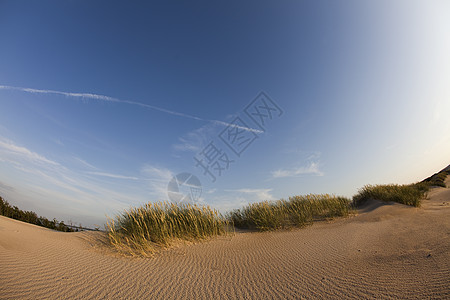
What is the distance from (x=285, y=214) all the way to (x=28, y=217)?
11837 mm

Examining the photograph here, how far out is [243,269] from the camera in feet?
10.8

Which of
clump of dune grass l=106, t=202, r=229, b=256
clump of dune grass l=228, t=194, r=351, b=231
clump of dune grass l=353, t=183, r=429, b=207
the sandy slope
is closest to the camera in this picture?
the sandy slope

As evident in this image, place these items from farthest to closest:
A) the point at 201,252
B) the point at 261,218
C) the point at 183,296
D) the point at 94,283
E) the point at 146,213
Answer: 1. the point at 261,218
2. the point at 146,213
3. the point at 201,252
4. the point at 94,283
5. the point at 183,296

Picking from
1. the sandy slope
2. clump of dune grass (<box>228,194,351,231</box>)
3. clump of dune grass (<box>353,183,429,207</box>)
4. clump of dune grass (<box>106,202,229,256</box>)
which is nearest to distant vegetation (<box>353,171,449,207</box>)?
clump of dune grass (<box>353,183,429,207</box>)

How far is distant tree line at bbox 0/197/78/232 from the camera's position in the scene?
8930 millimetres

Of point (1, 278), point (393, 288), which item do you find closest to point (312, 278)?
point (393, 288)

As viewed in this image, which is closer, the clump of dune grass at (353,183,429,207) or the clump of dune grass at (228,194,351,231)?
the clump of dune grass at (228,194,351,231)

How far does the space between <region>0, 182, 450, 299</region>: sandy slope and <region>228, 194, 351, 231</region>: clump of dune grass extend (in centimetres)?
213

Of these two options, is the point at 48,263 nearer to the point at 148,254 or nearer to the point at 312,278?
the point at 148,254

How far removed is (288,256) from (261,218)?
10.5 feet

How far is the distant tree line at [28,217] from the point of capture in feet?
29.3

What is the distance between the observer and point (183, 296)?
2.41 meters

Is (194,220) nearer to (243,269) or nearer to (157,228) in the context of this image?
(157,228)

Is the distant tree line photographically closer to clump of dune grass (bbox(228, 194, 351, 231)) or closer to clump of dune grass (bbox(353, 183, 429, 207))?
clump of dune grass (bbox(228, 194, 351, 231))
